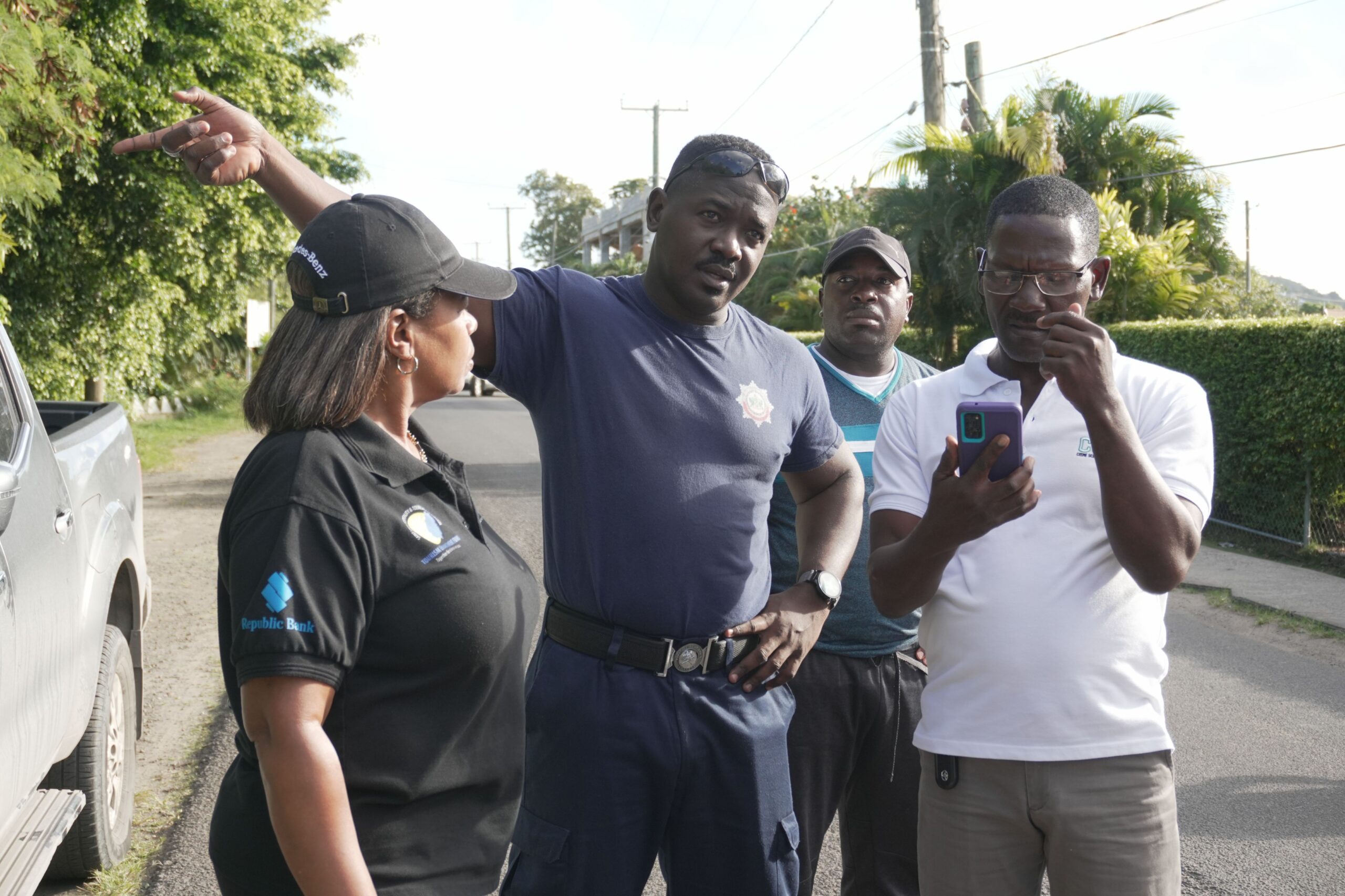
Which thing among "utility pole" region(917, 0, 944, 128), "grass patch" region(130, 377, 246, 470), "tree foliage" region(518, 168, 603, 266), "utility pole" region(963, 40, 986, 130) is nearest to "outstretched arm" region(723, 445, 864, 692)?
"grass patch" region(130, 377, 246, 470)

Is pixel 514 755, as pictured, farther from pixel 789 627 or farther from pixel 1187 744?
pixel 1187 744

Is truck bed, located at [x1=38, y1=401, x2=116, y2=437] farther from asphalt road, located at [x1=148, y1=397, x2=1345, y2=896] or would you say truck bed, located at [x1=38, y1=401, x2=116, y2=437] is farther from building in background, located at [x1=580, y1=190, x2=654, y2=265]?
building in background, located at [x1=580, y1=190, x2=654, y2=265]

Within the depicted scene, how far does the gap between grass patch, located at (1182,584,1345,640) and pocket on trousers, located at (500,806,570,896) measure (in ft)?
22.5

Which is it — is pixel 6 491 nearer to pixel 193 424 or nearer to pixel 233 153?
pixel 233 153

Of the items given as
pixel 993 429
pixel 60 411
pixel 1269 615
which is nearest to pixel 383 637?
pixel 993 429

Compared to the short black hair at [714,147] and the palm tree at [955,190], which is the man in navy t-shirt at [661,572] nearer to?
the short black hair at [714,147]

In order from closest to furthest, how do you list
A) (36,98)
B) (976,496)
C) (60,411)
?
(976,496) → (60,411) → (36,98)

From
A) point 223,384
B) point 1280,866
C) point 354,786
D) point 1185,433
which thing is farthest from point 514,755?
point 223,384

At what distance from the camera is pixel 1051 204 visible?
235 cm

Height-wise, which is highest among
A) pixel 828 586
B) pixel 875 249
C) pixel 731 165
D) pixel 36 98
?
pixel 36 98

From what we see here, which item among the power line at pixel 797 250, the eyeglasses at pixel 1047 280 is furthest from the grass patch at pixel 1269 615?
the power line at pixel 797 250

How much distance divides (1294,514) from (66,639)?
10.6 metres

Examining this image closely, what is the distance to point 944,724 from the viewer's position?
91.3 inches

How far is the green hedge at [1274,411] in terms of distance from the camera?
33.1 ft
